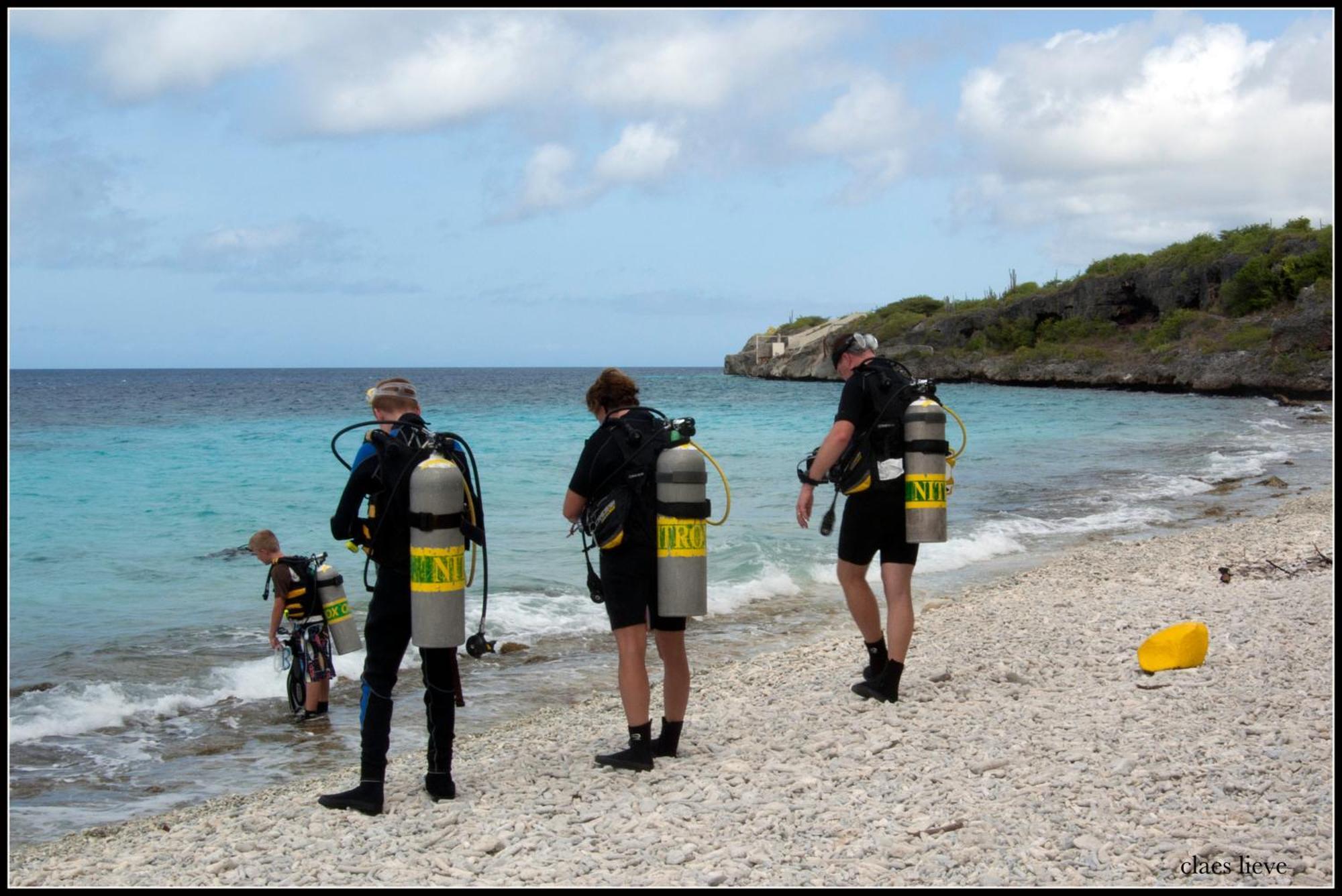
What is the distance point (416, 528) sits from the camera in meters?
5.07

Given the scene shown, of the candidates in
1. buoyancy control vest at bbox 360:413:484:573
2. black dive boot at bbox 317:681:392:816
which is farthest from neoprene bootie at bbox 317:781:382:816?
buoyancy control vest at bbox 360:413:484:573

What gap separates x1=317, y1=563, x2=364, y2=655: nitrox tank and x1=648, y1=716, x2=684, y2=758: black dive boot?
3.22m

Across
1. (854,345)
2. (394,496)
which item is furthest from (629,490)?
(854,345)

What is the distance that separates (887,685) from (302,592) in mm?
4526

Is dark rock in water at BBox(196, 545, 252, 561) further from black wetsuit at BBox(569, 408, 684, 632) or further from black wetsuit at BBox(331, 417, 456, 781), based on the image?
black wetsuit at BBox(569, 408, 684, 632)

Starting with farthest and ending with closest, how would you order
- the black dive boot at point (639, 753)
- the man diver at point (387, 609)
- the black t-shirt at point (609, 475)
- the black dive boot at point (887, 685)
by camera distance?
the black dive boot at point (887, 685), the black dive boot at point (639, 753), the black t-shirt at point (609, 475), the man diver at point (387, 609)

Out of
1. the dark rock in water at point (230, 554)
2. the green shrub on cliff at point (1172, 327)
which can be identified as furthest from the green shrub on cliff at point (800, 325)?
the dark rock in water at point (230, 554)

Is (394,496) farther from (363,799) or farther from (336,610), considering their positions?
(336,610)

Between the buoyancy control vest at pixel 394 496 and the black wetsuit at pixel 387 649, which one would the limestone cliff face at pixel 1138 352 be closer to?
the black wetsuit at pixel 387 649

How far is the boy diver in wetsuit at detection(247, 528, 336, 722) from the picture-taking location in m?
8.44

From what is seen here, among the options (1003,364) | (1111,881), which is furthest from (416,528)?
(1003,364)

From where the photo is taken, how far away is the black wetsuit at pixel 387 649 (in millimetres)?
5172

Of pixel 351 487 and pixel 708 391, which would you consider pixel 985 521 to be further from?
pixel 708 391

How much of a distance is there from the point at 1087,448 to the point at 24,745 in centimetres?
2944
